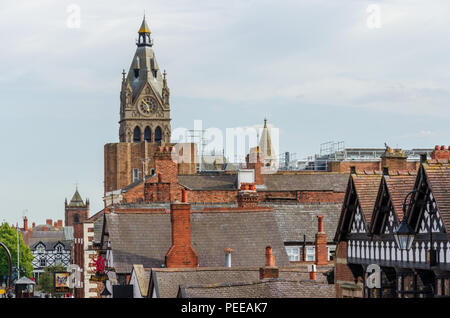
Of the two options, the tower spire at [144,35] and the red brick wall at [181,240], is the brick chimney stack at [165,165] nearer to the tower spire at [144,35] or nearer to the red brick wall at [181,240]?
the red brick wall at [181,240]

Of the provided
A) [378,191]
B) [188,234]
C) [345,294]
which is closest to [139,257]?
[188,234]

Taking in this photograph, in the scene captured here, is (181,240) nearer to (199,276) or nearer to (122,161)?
(199,276)

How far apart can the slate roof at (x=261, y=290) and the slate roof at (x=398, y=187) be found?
9.48 ft

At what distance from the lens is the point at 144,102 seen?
182 meters

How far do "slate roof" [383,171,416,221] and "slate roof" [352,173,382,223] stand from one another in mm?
1752

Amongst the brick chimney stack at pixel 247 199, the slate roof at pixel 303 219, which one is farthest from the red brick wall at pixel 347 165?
the brick chimney stack at pixel 247 199

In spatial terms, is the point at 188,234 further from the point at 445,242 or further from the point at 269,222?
the point at 445,242

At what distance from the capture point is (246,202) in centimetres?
4666

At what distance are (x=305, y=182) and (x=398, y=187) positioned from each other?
52208mm

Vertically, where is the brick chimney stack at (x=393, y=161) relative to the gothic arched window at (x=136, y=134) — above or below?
below

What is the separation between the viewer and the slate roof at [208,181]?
79.8 metres

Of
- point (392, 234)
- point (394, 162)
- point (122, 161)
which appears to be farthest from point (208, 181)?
point (122, 161)
